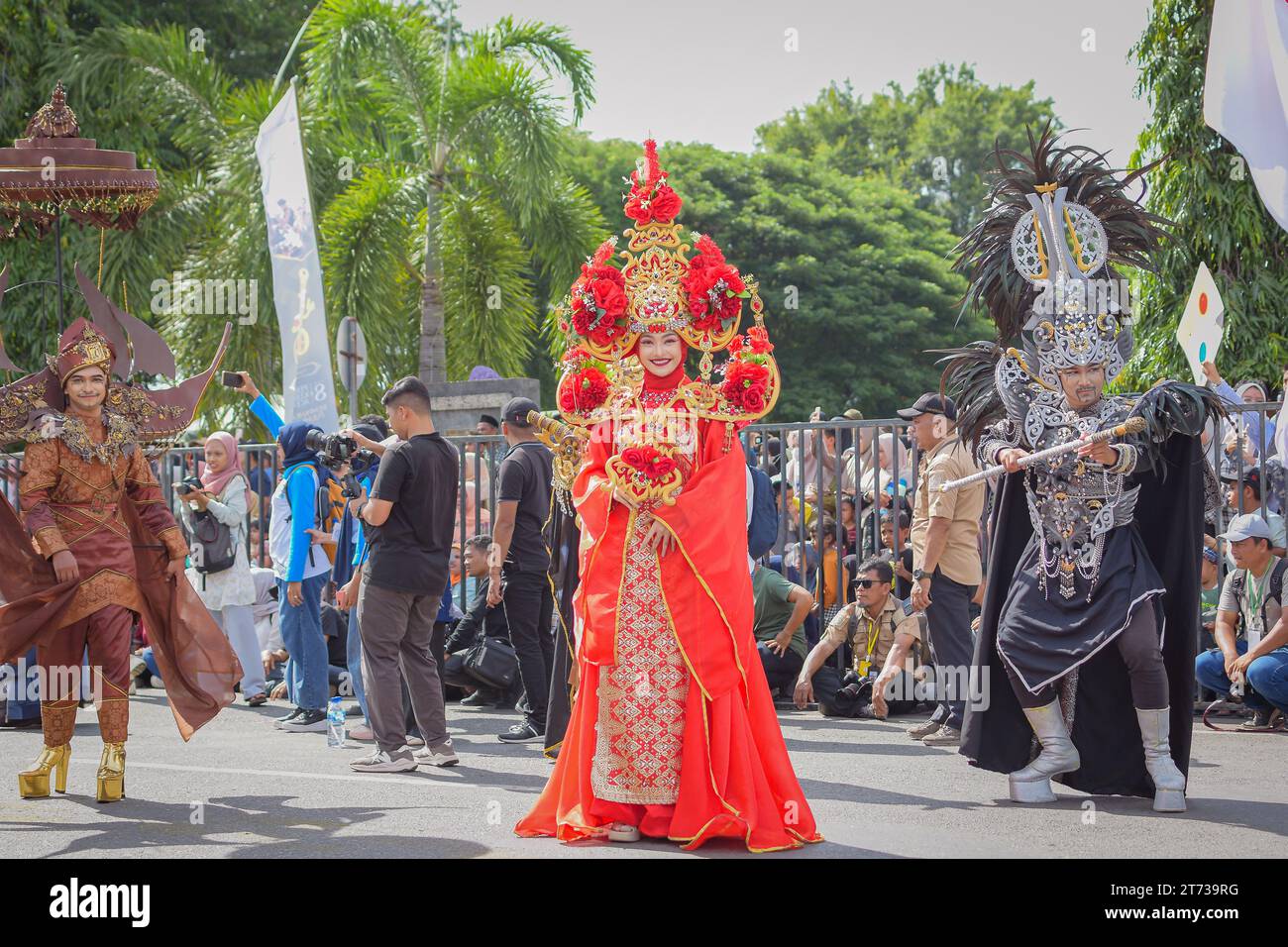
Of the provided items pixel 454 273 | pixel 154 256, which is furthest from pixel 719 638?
pixel 154 256

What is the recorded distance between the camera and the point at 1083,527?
22.4 feet

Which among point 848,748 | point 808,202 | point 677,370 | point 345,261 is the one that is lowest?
point 848,748

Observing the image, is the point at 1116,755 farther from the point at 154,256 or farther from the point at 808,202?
the point at 808,202

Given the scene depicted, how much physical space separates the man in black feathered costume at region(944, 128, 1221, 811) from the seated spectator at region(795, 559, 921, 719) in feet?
8.41

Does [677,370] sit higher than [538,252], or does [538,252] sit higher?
[538,252]

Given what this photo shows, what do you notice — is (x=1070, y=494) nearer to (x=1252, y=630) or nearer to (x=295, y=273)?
(x=1252, y=630)

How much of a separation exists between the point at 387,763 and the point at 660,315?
3325 millimetres

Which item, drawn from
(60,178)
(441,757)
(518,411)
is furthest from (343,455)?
(60,178)

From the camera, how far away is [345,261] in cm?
1847

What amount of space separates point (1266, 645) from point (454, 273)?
13.5 meters

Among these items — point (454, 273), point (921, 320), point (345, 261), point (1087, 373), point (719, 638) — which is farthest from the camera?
point (921, 320)

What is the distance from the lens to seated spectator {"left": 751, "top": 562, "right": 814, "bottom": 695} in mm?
10336

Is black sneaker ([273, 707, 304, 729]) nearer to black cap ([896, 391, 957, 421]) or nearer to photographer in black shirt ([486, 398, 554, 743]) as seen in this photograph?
photographer in black shirt ([486, 398, 554, 743])

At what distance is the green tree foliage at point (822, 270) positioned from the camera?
3488 cm
